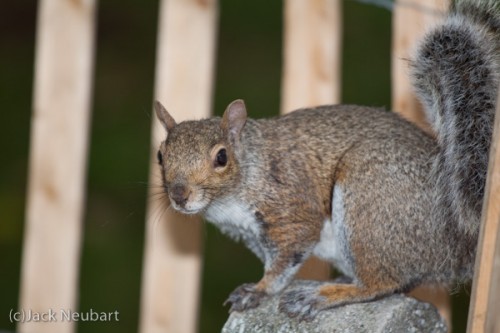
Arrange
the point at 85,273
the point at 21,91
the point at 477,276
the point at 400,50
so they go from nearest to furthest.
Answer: the point at 477,276 → the point at 400,50 → the point at 85,273 → the point at 21,91

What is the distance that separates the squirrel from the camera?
2.19m

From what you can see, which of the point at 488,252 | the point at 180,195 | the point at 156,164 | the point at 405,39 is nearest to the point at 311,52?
the point at 405,39

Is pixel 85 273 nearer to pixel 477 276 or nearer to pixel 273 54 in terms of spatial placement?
pixel 273 54

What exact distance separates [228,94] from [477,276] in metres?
3.85

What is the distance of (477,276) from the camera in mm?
1797

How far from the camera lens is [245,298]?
2.39 m

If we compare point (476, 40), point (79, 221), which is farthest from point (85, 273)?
point (476, 40)

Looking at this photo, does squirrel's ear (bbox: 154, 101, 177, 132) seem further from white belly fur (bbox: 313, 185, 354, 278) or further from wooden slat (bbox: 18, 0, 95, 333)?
wooden slat (bbox: 18, 0, 95, 333)

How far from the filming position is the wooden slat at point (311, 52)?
3.10 metres

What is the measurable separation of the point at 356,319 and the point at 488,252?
1.64ft

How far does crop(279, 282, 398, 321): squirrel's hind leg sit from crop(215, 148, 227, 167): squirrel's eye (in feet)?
1.06

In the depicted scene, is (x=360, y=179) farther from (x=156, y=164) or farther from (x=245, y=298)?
(x=156, y=164)

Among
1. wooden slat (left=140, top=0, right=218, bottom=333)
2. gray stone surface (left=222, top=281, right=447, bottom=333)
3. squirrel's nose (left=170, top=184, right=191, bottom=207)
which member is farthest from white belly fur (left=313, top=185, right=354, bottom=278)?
wooden slat (left=140, top=0, right=218, bottom=333)

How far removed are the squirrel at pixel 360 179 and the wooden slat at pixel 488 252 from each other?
0.39 meters
